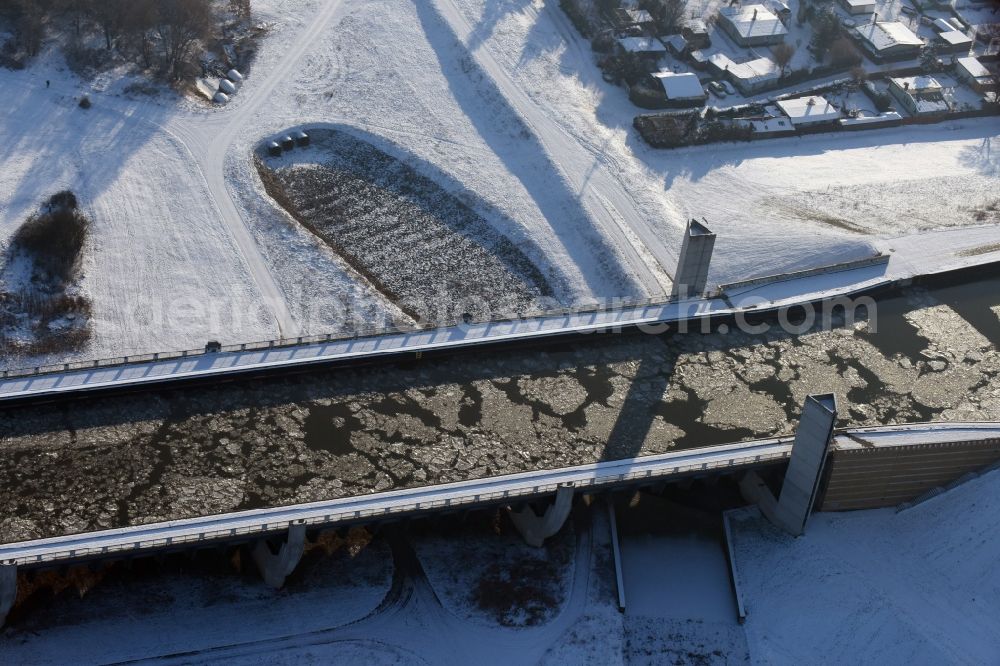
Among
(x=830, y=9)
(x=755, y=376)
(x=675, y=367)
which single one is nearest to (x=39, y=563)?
(x=675, y=367)

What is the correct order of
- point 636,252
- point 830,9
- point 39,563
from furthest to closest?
point 830,9
point 636,252
point 39,563

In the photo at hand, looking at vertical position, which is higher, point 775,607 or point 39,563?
point 39,563

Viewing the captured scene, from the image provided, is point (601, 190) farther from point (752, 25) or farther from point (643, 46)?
point (752, 25)

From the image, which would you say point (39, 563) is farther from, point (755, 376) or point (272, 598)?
point (755, 376)

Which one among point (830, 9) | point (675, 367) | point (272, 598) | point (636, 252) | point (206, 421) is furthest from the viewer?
point (830, 9)

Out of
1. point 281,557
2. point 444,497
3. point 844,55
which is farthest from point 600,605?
point 844,55

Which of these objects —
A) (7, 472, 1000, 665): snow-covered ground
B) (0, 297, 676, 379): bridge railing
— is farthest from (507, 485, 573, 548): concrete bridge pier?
(0, 297, 676, 379): bridge railing
